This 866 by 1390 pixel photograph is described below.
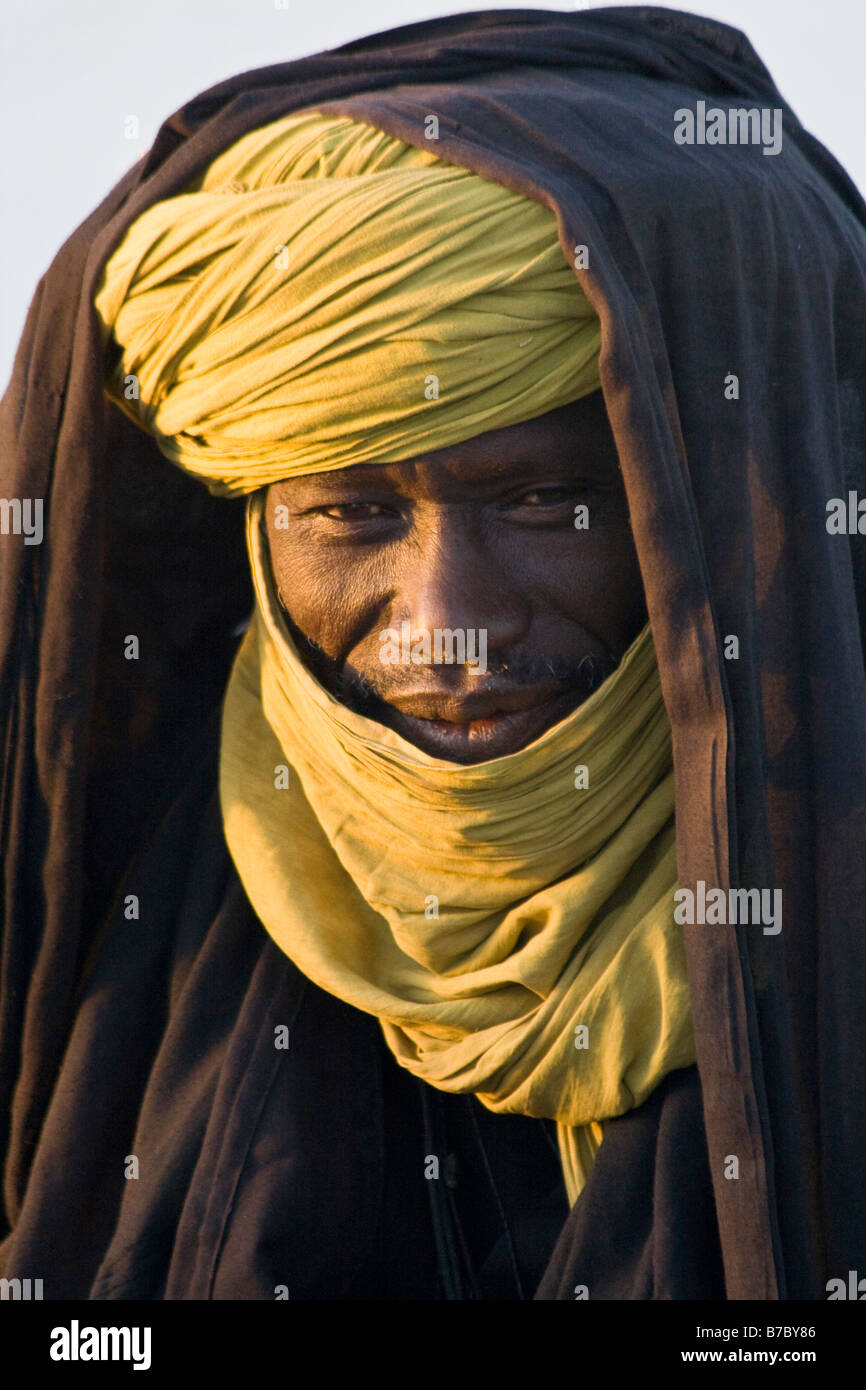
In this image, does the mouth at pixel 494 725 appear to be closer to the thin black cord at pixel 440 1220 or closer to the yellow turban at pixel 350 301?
the yellow turban at pixel 350 301

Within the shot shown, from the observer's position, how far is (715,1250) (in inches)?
80.5

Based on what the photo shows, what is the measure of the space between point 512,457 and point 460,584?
157 millimetres

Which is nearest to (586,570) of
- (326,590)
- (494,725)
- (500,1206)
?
(494,725)

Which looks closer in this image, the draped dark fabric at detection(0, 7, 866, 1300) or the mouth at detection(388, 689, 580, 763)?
the draped dark fabric at detection(0, 7, 866, 1300)

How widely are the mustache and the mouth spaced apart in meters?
0.02

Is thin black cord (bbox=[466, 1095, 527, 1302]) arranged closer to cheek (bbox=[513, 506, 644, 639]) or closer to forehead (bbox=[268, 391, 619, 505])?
cheek (bbox=[513, 506, 644, 639])

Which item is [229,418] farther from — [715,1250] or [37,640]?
[715,1250]

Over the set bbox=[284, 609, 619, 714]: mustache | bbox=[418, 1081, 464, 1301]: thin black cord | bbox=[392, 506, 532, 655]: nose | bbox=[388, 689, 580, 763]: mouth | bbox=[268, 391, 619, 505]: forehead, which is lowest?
bbox=[418, 1081, 464, 1301]: thin black cord

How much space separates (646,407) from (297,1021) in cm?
92

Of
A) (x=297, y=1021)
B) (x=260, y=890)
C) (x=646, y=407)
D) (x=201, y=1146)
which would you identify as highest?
(x=646, y=407)

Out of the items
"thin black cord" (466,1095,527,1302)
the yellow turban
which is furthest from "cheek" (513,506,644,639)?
"thin black cord" (466,1095,527,1302)

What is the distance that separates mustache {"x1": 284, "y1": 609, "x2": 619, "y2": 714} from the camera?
2145 millimetres

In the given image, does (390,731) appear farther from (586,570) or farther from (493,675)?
(586,570)
